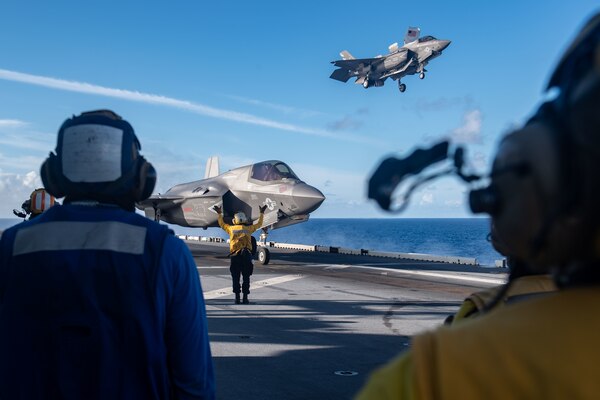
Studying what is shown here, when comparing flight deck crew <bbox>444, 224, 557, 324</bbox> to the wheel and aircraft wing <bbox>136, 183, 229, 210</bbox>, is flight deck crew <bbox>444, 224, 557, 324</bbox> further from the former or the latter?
aircraft wing <bbox>136, 183, 229, 210</bbox>

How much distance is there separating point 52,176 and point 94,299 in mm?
729

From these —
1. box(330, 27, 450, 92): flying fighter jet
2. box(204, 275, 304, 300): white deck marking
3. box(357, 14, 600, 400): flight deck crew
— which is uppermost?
box(330, 27, 450, 92): flying fighter jet

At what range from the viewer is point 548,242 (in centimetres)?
103

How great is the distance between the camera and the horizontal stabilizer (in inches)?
1688

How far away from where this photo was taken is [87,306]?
2.31 metres

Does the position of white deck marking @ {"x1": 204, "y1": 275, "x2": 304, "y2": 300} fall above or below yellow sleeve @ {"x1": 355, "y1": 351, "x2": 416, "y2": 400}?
below

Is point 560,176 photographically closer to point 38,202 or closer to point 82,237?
point 82,237

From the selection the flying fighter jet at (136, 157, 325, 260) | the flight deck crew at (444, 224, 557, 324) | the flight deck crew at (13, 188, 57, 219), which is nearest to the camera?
the flight deck crew at (444, 224, 557, 324)

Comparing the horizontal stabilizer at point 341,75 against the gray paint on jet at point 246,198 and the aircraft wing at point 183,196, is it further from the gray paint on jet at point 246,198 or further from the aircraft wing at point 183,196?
the aircraft wing at point 183,196

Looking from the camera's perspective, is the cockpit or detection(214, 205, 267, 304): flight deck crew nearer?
detection(214, 205, 267, 304): flight deck crew

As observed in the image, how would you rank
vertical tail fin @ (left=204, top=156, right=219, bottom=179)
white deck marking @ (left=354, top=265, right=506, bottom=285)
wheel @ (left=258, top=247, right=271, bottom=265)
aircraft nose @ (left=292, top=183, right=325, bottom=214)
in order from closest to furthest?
white deck marking @ (left=354, top=265, right=506, bottom=285) < aircraft nose @ (left=292, top=183, right=325, bottom=214) < wheel @ (left=258, top=247, right=271, bottom=265) < vertical tail fin @ (left=204, top=156, right=219, bottom=179)

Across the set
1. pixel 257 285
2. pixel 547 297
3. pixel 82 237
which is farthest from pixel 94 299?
pixel 257 285

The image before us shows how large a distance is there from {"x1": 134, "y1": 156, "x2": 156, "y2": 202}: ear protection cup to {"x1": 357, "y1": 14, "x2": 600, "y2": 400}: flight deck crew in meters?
1.86

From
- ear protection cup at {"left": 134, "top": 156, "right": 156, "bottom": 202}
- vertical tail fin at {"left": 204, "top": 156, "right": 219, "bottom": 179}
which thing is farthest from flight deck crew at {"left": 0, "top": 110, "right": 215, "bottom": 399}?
vertical tail fin at {"left": 204, "top": 156, "right": 219, "bottom": 179}
